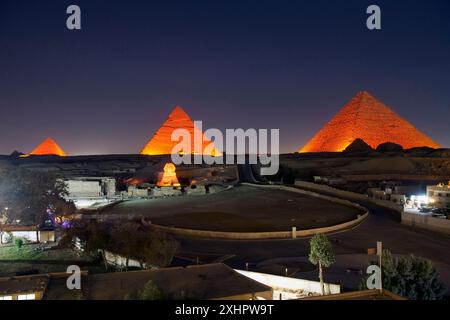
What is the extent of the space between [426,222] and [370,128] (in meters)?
66.4

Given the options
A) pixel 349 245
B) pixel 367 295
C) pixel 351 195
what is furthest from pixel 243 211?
pixel 367 295

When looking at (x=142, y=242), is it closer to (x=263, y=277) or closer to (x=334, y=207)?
(x=263, y=277)

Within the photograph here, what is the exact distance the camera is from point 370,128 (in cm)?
8419

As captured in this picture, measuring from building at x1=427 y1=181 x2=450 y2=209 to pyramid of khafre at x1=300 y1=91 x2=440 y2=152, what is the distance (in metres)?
58.8

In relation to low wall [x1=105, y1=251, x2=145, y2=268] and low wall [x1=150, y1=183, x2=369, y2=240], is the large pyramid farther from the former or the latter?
low wall [x1=105, y1=251, x2=145, y2=268]

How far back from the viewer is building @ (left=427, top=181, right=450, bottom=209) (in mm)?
24345

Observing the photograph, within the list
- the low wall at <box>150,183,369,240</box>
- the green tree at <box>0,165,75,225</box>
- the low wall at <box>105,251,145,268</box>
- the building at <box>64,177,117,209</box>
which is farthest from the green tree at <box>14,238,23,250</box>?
the building at <box>64,177,117,209</box>

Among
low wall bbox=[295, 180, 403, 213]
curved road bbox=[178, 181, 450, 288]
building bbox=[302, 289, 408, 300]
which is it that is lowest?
curved road bbox=[178, 181, 450, 288]

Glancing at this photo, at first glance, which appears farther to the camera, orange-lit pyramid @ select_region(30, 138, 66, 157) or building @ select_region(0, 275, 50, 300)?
orange-lit pyramid @ select_region(30, 138, 66, 157)

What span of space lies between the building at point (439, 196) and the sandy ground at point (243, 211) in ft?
13.5

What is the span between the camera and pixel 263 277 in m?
12.1

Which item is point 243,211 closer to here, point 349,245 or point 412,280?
point 349,245

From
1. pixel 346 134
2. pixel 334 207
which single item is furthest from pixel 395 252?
pixel 346 134
